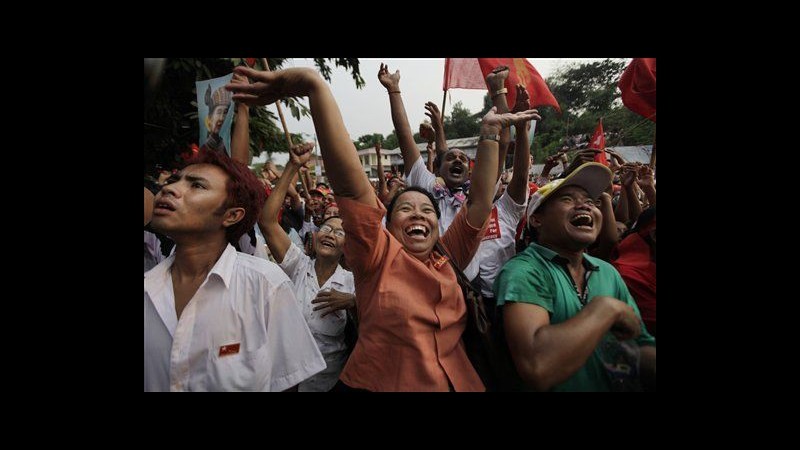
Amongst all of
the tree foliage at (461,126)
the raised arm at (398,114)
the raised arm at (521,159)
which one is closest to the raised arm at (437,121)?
the raised arm at (398,114)

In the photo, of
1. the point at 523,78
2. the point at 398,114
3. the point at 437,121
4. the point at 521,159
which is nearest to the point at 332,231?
the point at 398,114

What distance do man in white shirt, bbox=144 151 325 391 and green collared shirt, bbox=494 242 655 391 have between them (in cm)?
96

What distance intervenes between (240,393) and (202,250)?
2.22 feet

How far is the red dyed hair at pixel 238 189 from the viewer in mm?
1947

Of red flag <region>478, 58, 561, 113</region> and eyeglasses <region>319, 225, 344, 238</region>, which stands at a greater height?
red flag <region>478, 58, 561, 113</region>

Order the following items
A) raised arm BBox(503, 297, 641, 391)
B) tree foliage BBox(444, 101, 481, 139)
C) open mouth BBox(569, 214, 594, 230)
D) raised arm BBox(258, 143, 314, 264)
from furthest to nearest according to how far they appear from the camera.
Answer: tree foliage BBox(444, 101, 481, 139) < raised arm BBox(258, 143, 314, 264) < open mouth BBox(569, 214, 594, 230) < raised arm BBox(503, 297, 641, 391)

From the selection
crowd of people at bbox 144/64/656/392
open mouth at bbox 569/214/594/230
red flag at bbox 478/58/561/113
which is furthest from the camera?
red flag at bbox 478/58/561/113

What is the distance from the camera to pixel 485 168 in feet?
6.48

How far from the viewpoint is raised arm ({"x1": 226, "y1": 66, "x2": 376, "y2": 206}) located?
1.60m

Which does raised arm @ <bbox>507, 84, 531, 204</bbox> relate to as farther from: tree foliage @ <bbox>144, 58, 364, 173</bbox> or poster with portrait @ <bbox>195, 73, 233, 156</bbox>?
tree foliage @ <bbox>144, 58, 364, 173</bbox>

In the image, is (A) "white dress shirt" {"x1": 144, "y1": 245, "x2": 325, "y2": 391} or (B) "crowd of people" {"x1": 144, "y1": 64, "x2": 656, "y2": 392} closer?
(B) "crowd of people" {"x1": 144, "y1": 64, "x2": 656, "y2": 392}

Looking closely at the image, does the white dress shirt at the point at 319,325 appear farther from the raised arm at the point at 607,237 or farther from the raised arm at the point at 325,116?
the raised arm at the point at 607,237

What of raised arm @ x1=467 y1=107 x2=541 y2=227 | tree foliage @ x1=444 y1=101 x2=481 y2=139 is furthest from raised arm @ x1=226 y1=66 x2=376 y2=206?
tree foliage @ x1=444 y1=101 x2=481 y2=139

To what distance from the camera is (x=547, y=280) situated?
179 cm
